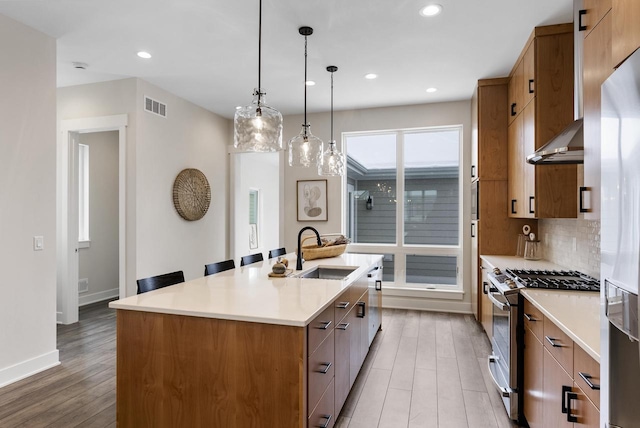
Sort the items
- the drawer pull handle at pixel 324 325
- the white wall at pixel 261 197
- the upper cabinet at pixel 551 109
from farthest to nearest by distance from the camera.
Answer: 1. the white wall at pixel 261 197
2. the upper cabinet at pixel 551 109
3. the drawer pull handle at pixel 324 325

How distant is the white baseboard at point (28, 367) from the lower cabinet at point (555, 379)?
12.2 feet

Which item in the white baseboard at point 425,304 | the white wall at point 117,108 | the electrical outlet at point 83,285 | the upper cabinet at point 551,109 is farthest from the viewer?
the electrical outlet at point 83,285

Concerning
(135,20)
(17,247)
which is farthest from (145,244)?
(135,20)

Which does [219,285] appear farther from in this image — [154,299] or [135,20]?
[135,20]

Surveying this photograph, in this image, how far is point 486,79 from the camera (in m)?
4.13

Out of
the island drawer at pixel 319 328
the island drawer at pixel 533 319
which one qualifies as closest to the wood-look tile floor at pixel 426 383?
the island drawer at pixel 533 319

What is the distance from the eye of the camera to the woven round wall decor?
4.66 meters

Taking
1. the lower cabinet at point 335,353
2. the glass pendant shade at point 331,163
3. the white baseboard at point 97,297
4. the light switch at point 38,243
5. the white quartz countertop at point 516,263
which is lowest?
the white baseboard at point 97,297

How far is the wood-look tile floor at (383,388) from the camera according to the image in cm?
234

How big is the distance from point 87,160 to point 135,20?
333cm

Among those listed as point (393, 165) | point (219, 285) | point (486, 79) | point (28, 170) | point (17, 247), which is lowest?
point (219, 285)

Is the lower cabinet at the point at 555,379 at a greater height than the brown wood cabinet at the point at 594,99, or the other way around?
the brown wood cabinet at the point at 594,99

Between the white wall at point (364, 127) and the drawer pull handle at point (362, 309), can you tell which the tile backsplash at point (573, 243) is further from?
the drawer pull handle at point (362, 309)

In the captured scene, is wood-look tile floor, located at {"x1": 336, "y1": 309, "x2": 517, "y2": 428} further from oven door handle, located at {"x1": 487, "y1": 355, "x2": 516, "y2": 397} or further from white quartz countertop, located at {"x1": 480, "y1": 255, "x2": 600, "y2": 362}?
white quartz countertop, located at {"x1": 480, "y1": 255, "x2": 600, "y2": 362}
